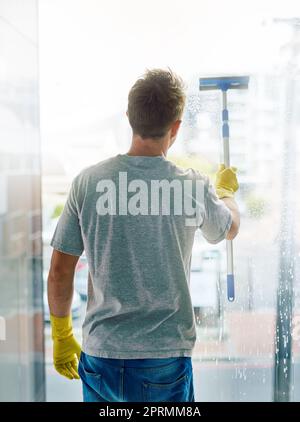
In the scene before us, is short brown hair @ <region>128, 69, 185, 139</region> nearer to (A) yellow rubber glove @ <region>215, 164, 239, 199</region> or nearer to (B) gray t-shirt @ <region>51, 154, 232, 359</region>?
(B) gray t-shirt @ <region>51, 154, 232, 359</region>

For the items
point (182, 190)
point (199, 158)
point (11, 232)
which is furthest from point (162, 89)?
point (11, 232)

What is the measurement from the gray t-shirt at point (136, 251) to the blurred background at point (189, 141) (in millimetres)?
415

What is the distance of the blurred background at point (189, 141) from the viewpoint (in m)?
1.55

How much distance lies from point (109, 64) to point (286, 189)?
2.17 feet

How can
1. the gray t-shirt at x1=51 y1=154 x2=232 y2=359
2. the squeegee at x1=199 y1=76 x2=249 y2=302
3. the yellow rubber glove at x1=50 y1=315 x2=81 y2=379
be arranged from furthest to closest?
the squeegee at x1=199 y1=76 x2=249 y2=302 → the yellow rubber glove at x1=50 y1=315 x2=81 y2=379 → the gray t-shirt at x1=51 y1=154 x2=232 y2=359

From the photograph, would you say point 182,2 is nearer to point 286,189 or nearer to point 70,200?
point 286,189

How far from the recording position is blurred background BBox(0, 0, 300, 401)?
5.08ft

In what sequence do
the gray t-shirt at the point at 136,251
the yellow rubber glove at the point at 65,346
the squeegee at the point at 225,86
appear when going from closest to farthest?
the gray t-shirt at the point at 136,251 < the yellow rubber glove at the point at 65,346 < the squeegee at the point at 225,86

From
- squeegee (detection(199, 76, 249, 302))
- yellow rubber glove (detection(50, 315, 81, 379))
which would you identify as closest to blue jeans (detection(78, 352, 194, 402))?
yellow rubber glove (detection(50, 315, 81, 379))

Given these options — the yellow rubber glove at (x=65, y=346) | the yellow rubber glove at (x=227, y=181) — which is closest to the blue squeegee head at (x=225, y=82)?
the yellow rubber glove at (x=227, y=181)

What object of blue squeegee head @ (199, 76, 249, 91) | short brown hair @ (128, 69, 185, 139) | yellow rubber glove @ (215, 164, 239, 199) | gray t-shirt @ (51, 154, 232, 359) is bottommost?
gray t-shirt @ (51, 154, 232, 359)

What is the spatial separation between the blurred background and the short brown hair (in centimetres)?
38

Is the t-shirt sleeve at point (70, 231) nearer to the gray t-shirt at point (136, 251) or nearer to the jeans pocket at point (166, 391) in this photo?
the gray t-shirt at point (136, 251)

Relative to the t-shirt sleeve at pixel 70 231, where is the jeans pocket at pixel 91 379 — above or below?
below
